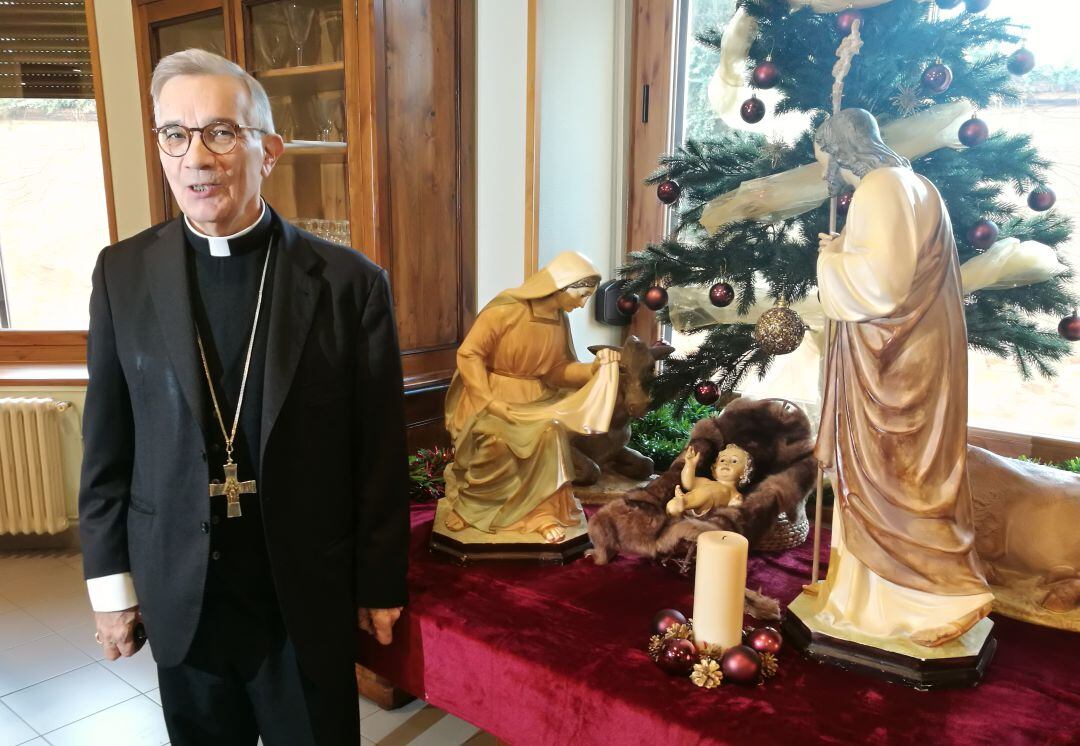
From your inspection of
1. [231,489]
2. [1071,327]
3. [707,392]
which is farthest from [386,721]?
[1071,327]

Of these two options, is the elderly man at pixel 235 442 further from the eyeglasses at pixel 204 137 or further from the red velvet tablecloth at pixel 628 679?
the red velvet tablecloth at pixel 628 679

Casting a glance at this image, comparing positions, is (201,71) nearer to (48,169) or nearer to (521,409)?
(521,409)

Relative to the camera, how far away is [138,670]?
7.93ft

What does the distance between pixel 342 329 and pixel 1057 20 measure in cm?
251

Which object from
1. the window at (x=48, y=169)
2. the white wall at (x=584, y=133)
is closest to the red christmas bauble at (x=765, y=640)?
the white wall at (x=584, y=133)

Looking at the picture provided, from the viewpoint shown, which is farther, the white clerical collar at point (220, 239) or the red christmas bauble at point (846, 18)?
the red christmas bauble at point (846, 18)

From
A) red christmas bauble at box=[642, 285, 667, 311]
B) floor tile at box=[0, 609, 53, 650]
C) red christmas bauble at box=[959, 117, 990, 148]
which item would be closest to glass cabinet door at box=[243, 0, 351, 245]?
red christmas bauble at box=[642, 285, 667, 311]

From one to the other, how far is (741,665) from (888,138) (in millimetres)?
1307

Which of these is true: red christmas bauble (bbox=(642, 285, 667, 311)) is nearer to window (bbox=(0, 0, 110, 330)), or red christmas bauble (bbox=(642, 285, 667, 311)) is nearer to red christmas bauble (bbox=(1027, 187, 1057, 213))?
red christmas bauble (bbox=(1027, 187, 1057, 213))

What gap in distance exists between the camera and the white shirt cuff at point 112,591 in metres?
1.40

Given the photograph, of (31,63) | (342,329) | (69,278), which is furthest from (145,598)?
(31,63)

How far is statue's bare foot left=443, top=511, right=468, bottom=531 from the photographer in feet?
6.32

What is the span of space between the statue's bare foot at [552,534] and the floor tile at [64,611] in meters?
1.81

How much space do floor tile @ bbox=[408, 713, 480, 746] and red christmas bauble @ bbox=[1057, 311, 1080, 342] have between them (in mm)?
1800
